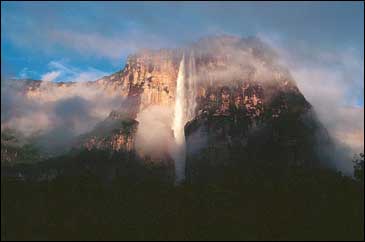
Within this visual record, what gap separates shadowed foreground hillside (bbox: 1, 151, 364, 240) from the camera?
102m

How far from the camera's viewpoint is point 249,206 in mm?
122688

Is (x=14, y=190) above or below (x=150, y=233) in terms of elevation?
above

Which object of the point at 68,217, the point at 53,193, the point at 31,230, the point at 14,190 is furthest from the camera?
the point at 53,193

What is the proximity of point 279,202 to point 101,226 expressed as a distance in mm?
39465

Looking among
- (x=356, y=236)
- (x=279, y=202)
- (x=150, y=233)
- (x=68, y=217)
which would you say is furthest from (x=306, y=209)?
(x=68, y=217)

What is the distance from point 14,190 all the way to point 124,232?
35310 millimetres

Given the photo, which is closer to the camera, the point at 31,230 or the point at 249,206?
the point at 31,230

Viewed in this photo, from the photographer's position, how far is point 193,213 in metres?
120

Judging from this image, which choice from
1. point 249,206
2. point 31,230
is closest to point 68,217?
point 31,230

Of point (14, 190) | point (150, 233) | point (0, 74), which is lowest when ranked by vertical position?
point (150, 233)

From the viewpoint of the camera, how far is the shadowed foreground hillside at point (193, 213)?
101500 mm

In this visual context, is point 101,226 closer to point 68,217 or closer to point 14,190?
point 68,217

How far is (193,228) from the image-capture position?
112 meters

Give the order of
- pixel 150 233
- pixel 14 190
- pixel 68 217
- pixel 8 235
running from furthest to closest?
Answer: pixel 14 190
pixel 68 217
pixel 150 233
pixel 8 235
